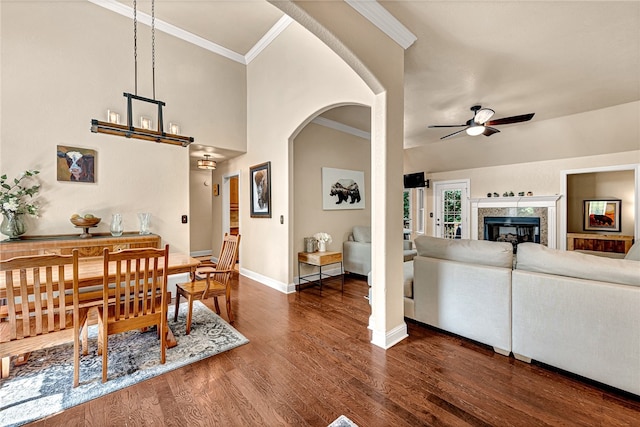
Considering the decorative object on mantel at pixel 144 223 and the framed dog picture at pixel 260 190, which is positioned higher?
the framed dog picture at pixel 260 190

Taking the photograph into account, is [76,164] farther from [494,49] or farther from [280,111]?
[494,49]

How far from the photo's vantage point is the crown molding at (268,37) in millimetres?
4066

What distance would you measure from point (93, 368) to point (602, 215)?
9117 millimetres

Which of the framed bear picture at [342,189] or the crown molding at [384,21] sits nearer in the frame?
the crown molding at [384,21]

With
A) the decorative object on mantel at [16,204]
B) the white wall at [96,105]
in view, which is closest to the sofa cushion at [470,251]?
the white wall at [96,105]

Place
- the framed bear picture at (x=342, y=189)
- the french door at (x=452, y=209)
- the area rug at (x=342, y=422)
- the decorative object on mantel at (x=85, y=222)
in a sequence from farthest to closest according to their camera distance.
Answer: the french door at (x=452, y=209)
the framed bear picture at (x=342, y=189)
the decorative object on mantel at (x=85, y=222)
the area rug at (x=342, y=422)

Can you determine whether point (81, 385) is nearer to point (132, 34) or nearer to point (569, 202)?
point (132, 34)

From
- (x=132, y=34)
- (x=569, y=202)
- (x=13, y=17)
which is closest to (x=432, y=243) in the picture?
(x=132, y=34)

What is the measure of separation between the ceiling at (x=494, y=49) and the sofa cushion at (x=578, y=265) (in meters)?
2.10

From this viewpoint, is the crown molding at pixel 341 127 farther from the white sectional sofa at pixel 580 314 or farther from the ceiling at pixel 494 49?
the white sectional sofa at pixel 580 314

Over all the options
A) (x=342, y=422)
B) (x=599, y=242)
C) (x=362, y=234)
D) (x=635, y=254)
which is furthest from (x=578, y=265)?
(x=599, y=242)

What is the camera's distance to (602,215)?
234 inches

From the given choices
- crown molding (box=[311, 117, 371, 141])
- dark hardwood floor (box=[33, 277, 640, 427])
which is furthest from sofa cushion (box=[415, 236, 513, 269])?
crown molding (box=[311, 117, 371, 141])

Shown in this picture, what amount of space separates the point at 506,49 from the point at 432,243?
2.27 metres
